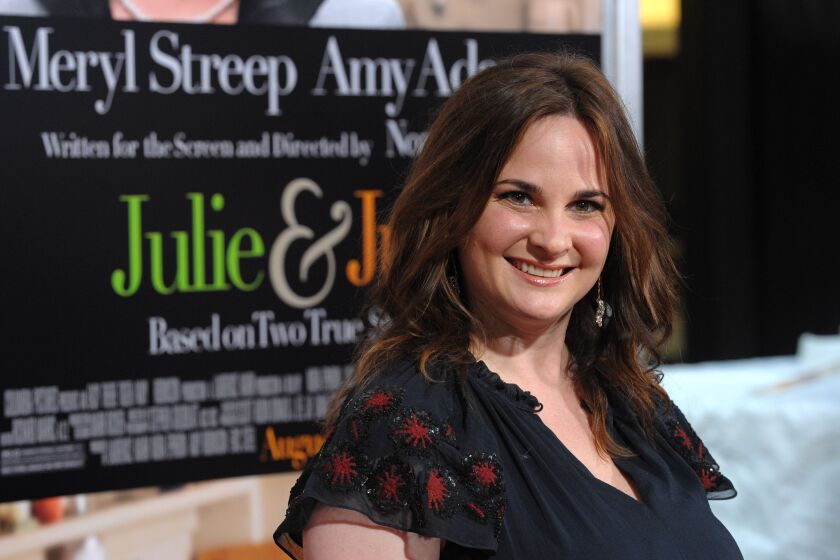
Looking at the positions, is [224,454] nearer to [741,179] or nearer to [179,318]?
[179,318]

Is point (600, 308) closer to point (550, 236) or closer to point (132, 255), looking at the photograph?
point (550, 236)

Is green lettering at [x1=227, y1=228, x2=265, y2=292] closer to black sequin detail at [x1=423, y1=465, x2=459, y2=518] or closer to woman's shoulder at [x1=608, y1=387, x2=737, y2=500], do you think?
woman's shoulder at [x1=608, y1=387, x2=737, y2=500]

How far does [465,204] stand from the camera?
138cm

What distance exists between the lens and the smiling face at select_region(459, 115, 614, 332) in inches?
54.3

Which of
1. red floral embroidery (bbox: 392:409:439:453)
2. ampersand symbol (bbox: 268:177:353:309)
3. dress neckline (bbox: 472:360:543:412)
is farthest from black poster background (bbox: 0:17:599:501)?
red floral embroidery (bbox: 392:409:439:453)

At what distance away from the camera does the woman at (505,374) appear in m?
1.26

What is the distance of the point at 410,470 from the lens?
4.11 ft

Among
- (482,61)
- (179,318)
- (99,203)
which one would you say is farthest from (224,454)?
(482,61)

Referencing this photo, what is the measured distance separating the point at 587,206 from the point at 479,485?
390mm

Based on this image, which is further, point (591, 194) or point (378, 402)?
point (591, 194)

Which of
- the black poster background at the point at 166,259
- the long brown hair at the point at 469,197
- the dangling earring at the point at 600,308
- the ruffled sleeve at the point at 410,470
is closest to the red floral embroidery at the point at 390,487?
the ruffled sleeve at the point at 410,470

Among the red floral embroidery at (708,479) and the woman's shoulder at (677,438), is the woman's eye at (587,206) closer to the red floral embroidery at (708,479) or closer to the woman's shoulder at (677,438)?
the woman's shoulder at (677,438)

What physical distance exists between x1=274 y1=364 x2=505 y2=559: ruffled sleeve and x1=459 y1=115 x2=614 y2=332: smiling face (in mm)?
171

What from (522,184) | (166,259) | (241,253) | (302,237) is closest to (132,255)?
(166,259)
